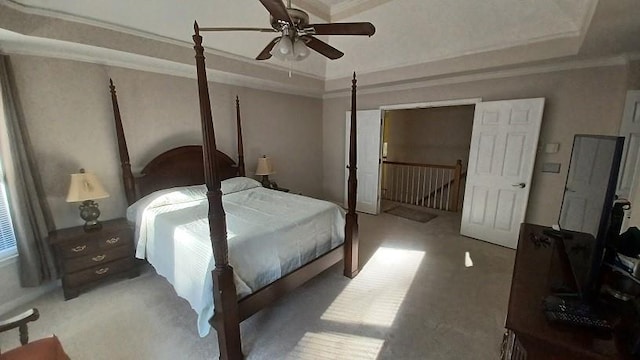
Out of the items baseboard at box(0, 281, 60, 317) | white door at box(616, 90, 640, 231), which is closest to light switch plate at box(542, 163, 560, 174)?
white door at box(616, 90, 640, 231)

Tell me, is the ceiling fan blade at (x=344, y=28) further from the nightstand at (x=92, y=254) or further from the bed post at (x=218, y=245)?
the nightstand at (x=92, y=254)

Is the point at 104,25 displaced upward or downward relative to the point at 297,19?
upward

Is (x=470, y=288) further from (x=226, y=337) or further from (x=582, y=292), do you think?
(x=226, y=337)

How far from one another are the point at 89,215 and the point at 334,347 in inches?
105

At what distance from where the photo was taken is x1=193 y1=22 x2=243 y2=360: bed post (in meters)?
1.39

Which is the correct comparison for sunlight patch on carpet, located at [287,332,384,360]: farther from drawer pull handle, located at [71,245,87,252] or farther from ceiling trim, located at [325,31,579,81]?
ceiling trim, located at [325,31,579,81]

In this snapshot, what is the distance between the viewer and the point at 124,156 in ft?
9.08

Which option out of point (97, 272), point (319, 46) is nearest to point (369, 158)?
point (319, 46)

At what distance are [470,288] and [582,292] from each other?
1682 millimetres

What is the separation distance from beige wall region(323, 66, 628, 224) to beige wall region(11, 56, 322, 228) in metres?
3.23

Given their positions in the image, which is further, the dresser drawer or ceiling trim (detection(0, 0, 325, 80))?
the dresser drawer

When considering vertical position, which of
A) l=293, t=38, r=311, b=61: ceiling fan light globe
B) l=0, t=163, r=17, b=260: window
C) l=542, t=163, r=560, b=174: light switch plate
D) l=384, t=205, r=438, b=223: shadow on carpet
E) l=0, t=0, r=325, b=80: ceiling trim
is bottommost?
l=384, t=205, r=438, b=223: shadow on carpet

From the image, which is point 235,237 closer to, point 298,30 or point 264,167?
point 298,30

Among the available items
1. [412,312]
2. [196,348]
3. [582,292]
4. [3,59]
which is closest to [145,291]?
[196,348]
